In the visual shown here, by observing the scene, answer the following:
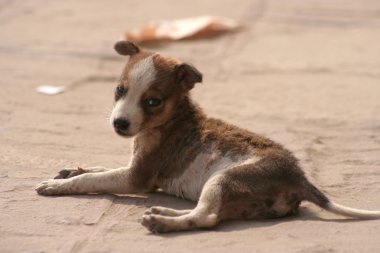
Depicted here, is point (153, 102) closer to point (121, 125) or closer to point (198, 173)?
point (121, 125)

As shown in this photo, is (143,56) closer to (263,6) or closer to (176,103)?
(176,103)

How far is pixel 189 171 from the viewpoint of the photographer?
20.3 ft

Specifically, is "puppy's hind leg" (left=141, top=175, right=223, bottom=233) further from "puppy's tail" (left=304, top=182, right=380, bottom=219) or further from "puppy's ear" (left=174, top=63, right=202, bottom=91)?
"puppy's ear" (left=174, top=63, right=202, bottom=91)

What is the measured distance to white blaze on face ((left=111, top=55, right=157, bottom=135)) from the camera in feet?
19.9

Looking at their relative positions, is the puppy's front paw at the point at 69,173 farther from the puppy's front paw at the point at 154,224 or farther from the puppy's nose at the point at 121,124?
the puppy's front paw at the point at 154,224

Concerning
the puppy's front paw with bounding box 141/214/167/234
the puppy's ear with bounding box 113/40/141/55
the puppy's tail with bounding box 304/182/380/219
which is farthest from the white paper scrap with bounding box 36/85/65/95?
the puppy's tail with bounding box 304/182/380/219

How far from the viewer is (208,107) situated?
9250mm

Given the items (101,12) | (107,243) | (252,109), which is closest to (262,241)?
(107,243)

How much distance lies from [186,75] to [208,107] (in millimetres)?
2940

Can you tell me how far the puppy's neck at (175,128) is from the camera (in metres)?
6.34

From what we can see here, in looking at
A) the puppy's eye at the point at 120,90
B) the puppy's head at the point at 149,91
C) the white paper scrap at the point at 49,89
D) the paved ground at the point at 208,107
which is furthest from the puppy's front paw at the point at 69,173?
the white paper scrap at the point at 49,89

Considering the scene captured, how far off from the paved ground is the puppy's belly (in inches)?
4.3

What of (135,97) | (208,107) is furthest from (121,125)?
(208,107)

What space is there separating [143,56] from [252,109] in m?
2.98
